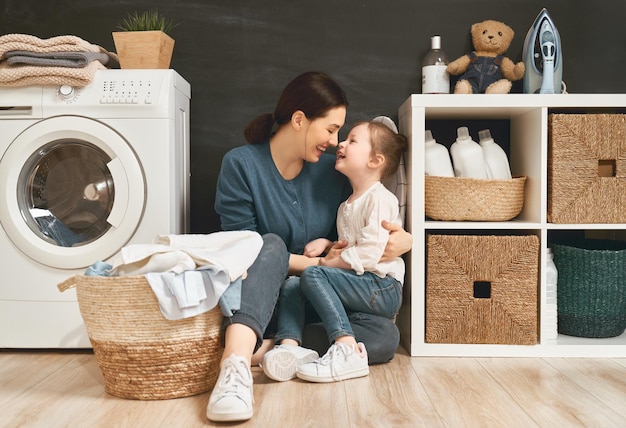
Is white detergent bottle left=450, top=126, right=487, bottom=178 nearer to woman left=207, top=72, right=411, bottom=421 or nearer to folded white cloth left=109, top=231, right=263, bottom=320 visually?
woman left=207, top=72, right=411, bottom=421

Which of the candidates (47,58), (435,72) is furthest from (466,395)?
(47,58)

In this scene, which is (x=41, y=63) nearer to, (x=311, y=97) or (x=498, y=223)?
(x=311, y=97)

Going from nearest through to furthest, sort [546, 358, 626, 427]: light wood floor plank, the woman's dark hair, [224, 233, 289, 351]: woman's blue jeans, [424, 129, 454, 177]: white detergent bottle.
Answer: [546, 358, 626, 427]: light wood floor plank < [224, 233, 289, 351]: woman's blue jeans < the woman's dark hair < [424, 129, 454, 177]: white detergent bottle

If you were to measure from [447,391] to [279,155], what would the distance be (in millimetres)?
923

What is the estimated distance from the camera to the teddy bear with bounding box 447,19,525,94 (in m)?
2.36

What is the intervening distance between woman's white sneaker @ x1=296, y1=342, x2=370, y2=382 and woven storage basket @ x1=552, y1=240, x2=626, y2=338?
0.76 meters

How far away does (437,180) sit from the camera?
2072 mm

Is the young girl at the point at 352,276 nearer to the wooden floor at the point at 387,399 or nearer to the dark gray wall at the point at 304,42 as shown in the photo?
the wooden floor at the point at 387,399

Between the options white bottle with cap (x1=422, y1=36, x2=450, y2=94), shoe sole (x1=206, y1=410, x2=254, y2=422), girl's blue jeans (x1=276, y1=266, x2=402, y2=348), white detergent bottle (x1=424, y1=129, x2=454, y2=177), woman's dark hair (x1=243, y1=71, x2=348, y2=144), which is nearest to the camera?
shoe sole (x1=206, y1=410, x2=254, y2=422)

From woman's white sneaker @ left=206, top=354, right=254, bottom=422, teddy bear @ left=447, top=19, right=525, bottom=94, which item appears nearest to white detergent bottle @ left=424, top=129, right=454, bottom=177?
teddy bear @ left=447, top=19, right=525, bottom=94

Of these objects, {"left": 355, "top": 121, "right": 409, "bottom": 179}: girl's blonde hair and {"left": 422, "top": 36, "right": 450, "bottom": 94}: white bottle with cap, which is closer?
{"left": 355, "top": 121, "right": 409, "bottom": 179}: girl's blonde hair

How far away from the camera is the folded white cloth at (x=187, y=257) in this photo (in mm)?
1592

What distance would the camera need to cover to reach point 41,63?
2062mm

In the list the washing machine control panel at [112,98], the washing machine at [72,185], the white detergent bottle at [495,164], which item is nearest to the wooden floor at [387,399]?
the washing machine at [72,185]
